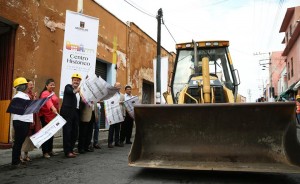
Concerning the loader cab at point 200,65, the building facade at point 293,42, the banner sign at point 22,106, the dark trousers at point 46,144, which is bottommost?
the dark trousers at point 46,144

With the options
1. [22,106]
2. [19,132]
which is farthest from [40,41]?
[19,132]

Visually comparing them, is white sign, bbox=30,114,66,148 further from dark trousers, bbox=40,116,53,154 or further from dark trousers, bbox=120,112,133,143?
dark trousers, bbox=120,112,133,143

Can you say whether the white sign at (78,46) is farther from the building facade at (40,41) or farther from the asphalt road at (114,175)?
the asphalt road at (114,175)

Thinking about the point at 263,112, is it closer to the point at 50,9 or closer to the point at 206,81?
the point at 206,81

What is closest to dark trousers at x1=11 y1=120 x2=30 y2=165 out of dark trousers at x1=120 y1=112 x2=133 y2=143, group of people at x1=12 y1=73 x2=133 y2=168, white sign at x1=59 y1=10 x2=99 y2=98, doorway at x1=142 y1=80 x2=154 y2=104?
group of people at x1=12 y1=73 x2=133 y2=168

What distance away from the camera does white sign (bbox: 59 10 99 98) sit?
8.12 metres

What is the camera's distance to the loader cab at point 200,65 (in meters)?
6.85

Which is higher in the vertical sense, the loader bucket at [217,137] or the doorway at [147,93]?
the doorway at [147,93]

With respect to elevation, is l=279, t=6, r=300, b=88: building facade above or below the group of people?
above

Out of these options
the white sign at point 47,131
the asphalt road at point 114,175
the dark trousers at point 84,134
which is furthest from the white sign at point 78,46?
the asphalt road at point 114,175

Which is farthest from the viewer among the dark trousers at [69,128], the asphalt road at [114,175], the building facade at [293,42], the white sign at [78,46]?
the building facade at [293,42]

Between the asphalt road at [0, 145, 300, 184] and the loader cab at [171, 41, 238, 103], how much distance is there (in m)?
2.57

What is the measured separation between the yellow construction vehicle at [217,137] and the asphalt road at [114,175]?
198mm

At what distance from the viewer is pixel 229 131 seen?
4.49m
